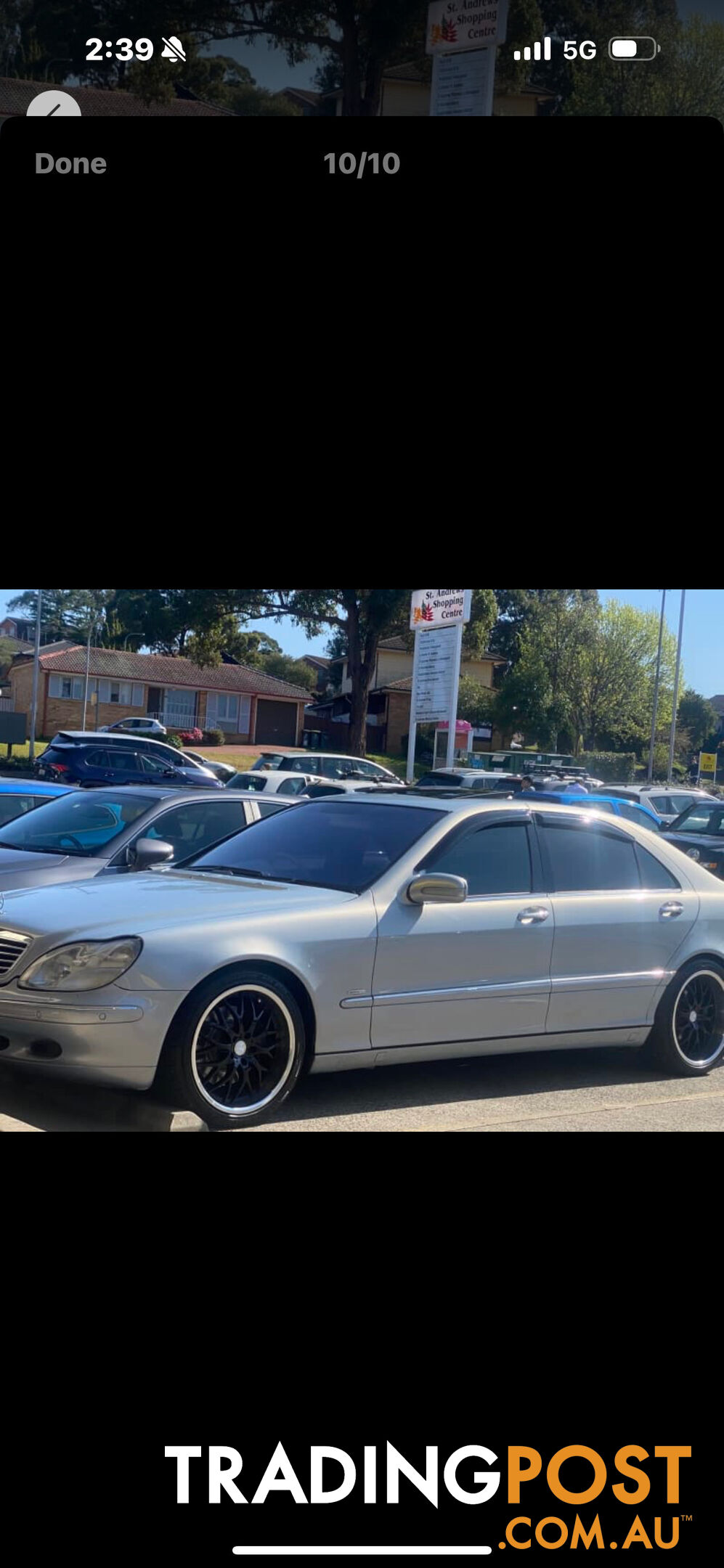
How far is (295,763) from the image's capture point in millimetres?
26422

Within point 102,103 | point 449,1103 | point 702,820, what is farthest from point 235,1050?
point 702,820

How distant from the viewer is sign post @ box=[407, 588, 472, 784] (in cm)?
2847

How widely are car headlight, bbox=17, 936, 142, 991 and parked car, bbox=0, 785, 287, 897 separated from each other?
340 centimetres

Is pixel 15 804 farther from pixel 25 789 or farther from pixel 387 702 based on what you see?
pixel 387 702

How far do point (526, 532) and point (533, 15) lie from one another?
976 mm

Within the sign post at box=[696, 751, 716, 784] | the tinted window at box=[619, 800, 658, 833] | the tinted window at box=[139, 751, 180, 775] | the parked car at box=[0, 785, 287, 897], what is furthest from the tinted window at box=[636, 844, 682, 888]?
the tinted window at box=[139, 751, 180, 775]

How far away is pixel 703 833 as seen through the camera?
55.1 ft

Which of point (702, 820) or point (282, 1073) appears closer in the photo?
point (282, 1073)

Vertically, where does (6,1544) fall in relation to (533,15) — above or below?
below

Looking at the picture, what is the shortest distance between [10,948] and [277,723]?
3428 centimetres

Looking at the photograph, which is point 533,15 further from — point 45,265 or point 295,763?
point 295,763

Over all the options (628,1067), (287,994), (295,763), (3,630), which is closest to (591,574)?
(287,994)

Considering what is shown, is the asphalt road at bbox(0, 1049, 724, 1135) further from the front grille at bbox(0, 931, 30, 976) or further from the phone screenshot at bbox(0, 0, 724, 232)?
the phone screenshot at bbox(0, 0, 724, 232)

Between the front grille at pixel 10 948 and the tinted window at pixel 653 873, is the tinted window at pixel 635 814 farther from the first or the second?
the front grille at pixel 10 948
